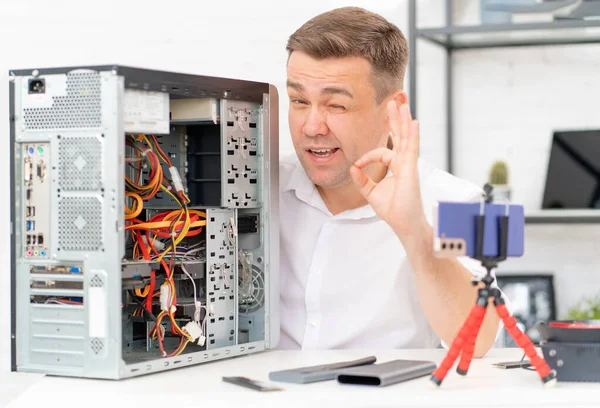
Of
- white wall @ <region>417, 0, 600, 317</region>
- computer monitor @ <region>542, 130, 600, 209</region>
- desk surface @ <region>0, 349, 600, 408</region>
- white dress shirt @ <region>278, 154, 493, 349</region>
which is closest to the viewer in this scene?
desk surface @ <region>0, 349, 600, 408</region>

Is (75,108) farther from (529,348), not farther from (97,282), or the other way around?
(529,348)

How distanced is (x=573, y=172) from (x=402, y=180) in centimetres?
149

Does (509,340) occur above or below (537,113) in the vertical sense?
below

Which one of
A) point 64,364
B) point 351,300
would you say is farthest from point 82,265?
point 351,300

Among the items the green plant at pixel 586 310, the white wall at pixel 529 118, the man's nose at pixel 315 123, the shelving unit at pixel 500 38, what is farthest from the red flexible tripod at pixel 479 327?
the white wall at pixel 529 118

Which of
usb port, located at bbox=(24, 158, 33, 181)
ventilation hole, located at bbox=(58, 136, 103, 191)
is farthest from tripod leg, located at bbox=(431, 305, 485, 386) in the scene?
usb port, located at bbox=(24, 158, 33, 181)

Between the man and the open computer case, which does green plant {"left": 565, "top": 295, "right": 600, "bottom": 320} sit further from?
the open computer case

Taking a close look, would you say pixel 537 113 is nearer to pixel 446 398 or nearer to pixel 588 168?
pixel 588 168

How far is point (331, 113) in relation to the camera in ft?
5.04

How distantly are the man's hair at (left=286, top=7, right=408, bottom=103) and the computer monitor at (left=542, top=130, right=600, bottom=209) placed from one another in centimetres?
108

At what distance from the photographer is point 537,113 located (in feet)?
8.68

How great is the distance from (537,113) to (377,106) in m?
1.20

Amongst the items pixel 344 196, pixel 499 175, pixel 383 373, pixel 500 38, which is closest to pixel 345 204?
pixel 344 196

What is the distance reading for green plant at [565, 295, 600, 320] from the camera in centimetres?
244
